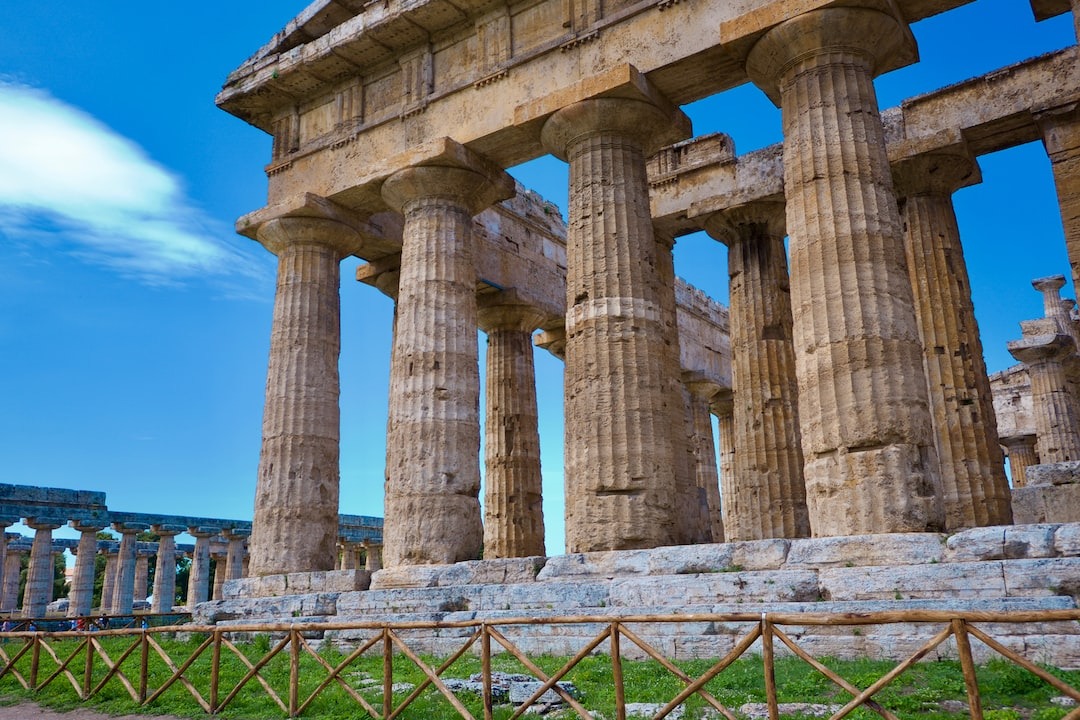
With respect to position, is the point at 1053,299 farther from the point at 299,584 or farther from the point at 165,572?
the point at 165,572

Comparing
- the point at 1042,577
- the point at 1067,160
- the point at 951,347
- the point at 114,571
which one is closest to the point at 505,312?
the point at 951,347

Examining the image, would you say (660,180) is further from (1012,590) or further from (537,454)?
(1012,590)

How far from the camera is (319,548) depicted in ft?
59.4

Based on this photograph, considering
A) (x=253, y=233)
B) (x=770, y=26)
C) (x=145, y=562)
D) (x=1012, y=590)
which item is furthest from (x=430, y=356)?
(x=145, y=562)

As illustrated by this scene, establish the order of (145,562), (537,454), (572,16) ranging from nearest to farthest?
(572,16)
(537,454)
(145,562)

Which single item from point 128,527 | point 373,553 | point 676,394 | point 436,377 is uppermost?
point 436,377

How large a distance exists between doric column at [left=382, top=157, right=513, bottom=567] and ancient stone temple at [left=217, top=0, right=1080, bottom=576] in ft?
0.17

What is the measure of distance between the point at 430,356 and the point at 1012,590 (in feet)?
33.7

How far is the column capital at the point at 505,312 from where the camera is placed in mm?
23031

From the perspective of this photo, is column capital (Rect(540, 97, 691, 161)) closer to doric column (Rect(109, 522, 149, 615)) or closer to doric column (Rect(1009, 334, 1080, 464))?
doric column (Rect(1009, 334, 1080, 464))

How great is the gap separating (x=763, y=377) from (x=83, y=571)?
1158 inches

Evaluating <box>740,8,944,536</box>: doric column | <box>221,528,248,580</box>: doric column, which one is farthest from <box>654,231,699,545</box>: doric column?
<box>221,528,248,580</box>: doric column

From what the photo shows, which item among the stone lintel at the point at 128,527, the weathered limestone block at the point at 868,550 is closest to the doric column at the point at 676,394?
the weathered limestone block at the point at 868,550

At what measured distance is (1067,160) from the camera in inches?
634
